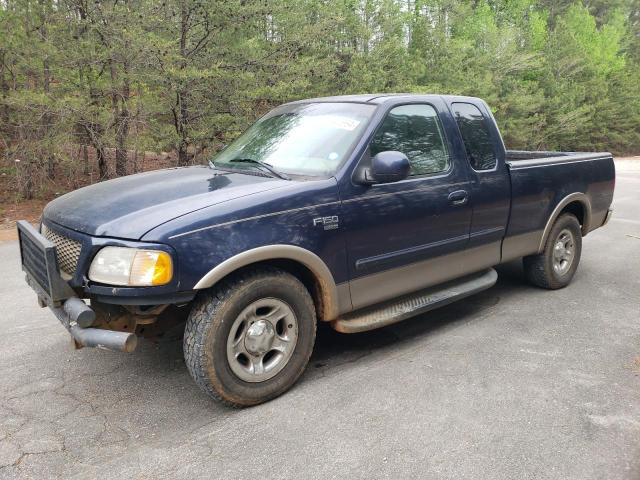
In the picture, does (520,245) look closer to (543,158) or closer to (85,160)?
(543,158)

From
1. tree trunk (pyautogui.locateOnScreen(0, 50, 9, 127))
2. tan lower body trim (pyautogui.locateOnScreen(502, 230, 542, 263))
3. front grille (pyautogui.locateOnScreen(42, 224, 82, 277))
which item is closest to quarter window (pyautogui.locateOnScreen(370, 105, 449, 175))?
tan lower body trim (pyautogui.locateOnScreen(502, 230, 542, 263))

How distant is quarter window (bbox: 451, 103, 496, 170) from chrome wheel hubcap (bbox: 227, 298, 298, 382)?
2189mm

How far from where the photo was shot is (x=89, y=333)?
2.86 meters

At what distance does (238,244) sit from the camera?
3.00 m

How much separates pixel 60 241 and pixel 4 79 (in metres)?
10.0

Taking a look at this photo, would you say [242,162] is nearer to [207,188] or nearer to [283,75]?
[207,188]

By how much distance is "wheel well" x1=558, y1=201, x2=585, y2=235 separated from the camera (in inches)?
219

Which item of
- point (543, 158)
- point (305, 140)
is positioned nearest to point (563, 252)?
point (543, 158)

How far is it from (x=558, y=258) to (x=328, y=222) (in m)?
3.31

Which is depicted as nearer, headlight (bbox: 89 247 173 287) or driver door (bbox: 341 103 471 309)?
headlight (bbox: 89 247 173 287)

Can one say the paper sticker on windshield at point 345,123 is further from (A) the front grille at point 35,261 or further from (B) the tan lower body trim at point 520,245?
(A) the front grille at point 35,261

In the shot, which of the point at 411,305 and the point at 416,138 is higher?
the point at 416,138

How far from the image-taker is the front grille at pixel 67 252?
117 inches

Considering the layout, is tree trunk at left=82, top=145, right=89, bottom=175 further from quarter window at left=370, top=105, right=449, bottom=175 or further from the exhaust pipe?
the exhaust pipe
